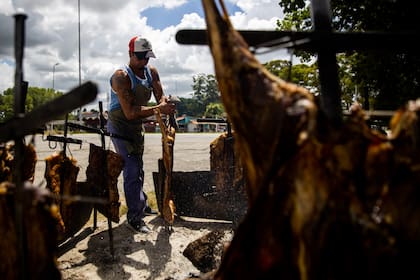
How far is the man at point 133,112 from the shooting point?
16.2 feet

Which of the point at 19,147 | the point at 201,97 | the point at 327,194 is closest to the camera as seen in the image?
the point at 327,194

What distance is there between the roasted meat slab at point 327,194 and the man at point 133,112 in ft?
11.8

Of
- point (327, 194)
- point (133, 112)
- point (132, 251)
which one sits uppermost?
point (133, 112)

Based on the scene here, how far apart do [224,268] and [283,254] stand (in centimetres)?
34

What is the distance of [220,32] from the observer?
1.67 m

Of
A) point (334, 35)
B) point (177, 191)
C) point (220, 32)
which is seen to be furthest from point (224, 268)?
point (177, 191)

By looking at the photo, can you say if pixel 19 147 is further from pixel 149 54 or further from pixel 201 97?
pixel 201 97

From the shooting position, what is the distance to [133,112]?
4941 millimetres

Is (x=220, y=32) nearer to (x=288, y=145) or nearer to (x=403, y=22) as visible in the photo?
(x=288, y=145)

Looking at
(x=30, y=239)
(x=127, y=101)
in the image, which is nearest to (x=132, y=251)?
(x=127, y=101)

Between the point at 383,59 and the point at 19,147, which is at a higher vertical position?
the point at 383,59

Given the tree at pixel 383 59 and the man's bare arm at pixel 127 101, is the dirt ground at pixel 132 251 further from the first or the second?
the tree at pixel 383 59

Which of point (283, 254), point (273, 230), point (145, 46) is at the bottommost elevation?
point (283, 254)

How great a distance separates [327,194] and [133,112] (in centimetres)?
401
